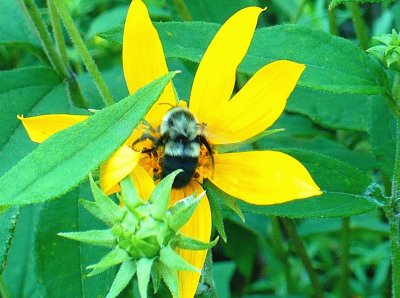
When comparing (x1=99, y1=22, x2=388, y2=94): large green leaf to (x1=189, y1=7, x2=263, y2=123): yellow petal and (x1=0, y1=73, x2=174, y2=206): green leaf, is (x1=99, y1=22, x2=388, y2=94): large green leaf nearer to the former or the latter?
(x1=189, y1=7, x2=263, y2=123): yellow petal

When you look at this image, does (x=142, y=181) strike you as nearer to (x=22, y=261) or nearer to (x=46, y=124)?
(x=46, y=124)

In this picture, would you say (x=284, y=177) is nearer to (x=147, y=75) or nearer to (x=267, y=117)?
(x=267, y=117)

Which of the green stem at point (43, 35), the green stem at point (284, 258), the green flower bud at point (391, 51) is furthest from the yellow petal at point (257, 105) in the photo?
the green stem at point (284, 258)

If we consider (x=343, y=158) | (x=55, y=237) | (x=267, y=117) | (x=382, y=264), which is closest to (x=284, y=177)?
(x=267, y=117)

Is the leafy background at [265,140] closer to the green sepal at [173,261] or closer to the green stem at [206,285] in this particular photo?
the green stem at [206,285]

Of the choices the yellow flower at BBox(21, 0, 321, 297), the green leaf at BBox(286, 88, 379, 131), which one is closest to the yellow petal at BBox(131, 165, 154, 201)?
the yellow flower at BBox(21, 0, 321, 297)

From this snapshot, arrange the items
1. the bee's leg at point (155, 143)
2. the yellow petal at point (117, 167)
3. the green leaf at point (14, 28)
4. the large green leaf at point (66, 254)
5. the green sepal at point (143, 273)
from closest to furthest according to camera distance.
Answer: the green sepal at point (143, 273) → the yellow petal at point (117, 167) → the bee's leg at point (155, 143) → the large green leaf at point (66, 254) → the green leaf at point (14, 28)
